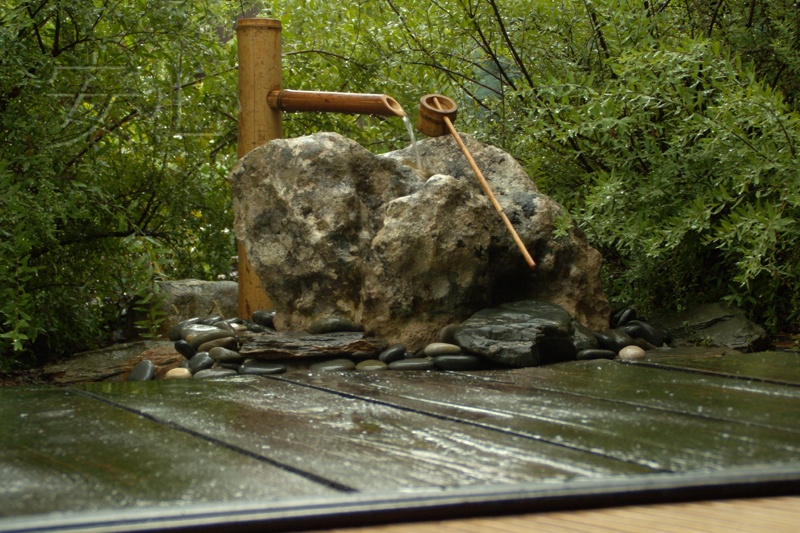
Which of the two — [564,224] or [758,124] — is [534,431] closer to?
[564,224]

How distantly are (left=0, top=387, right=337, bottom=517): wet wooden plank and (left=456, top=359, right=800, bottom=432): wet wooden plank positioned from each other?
1236mm

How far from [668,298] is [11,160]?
4.15 m

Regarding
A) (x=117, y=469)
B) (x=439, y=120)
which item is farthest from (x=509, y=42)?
(x=117, y=469)

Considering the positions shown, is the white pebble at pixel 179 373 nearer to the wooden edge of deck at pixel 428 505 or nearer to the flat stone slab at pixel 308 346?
the flat stone slab at pixel 308 346

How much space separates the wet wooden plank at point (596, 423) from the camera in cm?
144

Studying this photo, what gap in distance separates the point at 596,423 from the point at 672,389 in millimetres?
→ 655

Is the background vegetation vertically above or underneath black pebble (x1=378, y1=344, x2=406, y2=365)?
above

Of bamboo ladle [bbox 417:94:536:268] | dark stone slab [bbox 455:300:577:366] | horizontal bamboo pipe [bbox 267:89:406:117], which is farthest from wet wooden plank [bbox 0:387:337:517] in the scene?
horizontal bamboo pipe [bbox 267:89:406:117]

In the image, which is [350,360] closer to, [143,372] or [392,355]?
[392,355]

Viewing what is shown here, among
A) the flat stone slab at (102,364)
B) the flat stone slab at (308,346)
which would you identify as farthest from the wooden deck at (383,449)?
the flat stone slab at (102,364)

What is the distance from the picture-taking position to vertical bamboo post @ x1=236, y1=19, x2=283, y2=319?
15.7 feet

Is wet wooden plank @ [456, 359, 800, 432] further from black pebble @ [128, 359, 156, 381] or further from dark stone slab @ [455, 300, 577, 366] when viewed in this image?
black pebble @ [128, 359, 156, 381]

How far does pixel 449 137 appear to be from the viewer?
14.3 feet

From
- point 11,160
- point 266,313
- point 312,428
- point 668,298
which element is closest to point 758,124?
point 668,298
